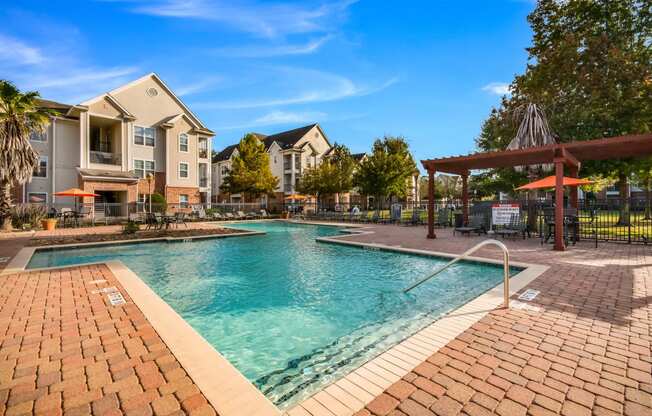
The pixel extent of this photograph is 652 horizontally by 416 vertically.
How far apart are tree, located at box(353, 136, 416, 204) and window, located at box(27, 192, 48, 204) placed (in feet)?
84.8

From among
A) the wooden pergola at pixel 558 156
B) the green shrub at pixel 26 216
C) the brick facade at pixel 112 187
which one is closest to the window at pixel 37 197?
the brick facade at pixel 112 187

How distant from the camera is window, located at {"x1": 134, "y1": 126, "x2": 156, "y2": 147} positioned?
1019 inches

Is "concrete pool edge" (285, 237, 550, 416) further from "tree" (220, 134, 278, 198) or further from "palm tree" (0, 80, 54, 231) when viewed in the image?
"tree" (220, 134, 278, 198)

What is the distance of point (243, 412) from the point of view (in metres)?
2.29

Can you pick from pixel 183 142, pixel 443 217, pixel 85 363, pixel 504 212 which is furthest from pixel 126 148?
pixel 504 212

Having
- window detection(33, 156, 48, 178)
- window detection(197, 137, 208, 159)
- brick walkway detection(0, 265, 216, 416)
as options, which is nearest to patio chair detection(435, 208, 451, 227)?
brick walkway detection(0, 265, 216, 416)

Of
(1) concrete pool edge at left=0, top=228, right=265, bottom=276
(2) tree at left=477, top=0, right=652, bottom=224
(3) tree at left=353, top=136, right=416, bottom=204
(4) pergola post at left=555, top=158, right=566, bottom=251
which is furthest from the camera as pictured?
(3) tree at left=353, top=136, right=416, bottom=204

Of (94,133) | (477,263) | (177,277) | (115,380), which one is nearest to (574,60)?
(477,263)

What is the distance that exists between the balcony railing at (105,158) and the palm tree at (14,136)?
7.50 m

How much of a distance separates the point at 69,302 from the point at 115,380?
3111mm

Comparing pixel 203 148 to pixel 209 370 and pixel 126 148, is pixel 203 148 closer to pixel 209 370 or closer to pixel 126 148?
pixel 126 148

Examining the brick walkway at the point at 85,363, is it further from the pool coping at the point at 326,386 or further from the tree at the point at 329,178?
the tree at the point at 329,178

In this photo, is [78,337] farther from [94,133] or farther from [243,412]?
[94,133]

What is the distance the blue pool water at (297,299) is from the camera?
12.8ft
